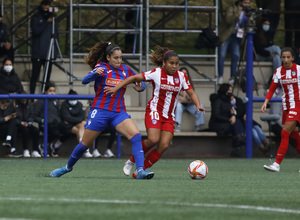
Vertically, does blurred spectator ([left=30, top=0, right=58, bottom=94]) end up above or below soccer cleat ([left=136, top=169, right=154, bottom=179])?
above

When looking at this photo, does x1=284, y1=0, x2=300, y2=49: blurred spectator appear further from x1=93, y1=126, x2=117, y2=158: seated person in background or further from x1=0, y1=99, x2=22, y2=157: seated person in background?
x1=0, y1=99, x2=22, y2=157: seated person in background

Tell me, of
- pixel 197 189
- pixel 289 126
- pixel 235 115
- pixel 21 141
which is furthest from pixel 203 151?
pixel 197 189

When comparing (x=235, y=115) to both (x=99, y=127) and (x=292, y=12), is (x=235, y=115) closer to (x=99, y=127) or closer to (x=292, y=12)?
(x=292, y=12)

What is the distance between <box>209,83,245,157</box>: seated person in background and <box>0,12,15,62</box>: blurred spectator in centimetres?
488

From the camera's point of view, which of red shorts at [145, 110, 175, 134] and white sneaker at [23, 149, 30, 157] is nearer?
red shorts at [145, 110, 175, 134]

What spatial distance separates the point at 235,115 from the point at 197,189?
9.09 m

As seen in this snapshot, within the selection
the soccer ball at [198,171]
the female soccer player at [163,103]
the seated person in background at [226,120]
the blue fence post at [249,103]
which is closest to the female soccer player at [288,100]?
the female soccer player at [163,103]

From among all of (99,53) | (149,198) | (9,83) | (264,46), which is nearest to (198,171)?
(99,53)

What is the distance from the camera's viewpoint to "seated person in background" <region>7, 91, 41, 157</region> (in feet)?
50.8

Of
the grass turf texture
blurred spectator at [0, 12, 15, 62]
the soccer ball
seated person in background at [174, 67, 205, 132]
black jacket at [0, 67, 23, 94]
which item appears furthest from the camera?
blurred spectator at [0, 12, 15, 62]

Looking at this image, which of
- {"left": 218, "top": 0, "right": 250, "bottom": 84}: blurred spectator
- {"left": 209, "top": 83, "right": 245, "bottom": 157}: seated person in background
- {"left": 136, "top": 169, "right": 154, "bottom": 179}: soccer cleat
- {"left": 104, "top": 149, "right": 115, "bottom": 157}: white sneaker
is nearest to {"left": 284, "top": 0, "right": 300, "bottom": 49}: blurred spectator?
{"left": 218, "top": 0, "right": 250, "bottom": 84}: blurred spectator

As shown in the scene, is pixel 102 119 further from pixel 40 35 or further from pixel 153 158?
pixel 40 35

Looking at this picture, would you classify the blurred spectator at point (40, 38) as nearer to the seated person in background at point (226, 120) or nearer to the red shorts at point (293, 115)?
the seated person in background at point (226, 120)

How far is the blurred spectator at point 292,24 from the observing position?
20.0m
